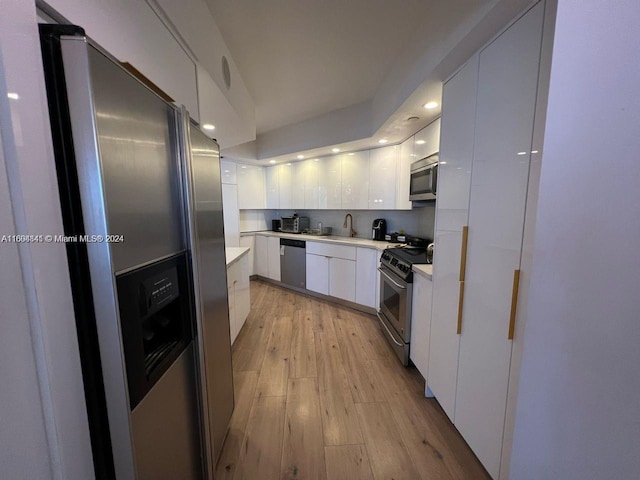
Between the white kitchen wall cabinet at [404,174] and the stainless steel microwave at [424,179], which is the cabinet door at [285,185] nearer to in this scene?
the white kitchen wall cabinet at [404,174]

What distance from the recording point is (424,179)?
2.20 metres

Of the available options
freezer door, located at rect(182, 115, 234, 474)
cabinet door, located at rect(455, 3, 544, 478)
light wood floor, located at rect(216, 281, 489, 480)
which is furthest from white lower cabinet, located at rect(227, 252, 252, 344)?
cabinet door, located at rect(455, 3, 544, 478)

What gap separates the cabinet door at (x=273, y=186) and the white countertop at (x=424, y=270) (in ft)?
9.92

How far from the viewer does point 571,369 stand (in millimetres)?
Answer: 463

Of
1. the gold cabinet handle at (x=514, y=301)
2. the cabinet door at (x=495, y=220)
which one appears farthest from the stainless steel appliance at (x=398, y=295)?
the gold cabinet handle at (x=514, y=301)

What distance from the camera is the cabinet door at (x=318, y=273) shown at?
346cm

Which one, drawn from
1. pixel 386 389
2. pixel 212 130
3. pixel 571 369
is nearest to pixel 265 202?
pixel 212 130

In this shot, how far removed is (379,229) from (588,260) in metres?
2.85

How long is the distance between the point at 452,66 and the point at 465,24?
0.24 m

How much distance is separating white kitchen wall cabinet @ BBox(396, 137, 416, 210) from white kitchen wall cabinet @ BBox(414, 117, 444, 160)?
15 cm

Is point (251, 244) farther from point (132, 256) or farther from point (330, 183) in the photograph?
point (132, 256)

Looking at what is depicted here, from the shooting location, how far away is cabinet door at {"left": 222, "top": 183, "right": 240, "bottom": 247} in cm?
382

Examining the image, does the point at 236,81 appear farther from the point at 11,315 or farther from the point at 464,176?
the point at 11,315

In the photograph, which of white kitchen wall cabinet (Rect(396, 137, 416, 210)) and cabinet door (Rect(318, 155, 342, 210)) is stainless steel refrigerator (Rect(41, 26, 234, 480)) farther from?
cabinet door (Rect(318, 155, 342, 210))
